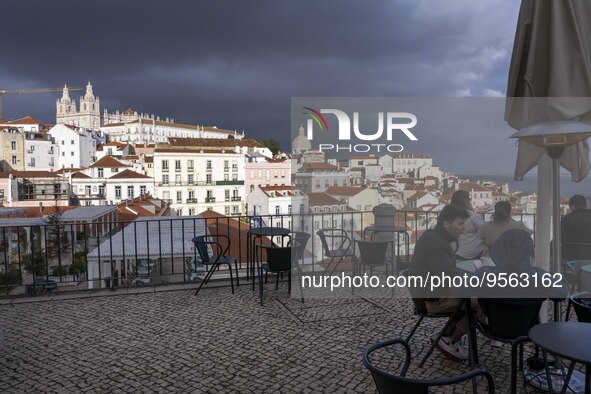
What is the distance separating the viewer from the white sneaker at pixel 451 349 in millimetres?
3785

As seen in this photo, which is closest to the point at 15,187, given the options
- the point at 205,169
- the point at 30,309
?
the point at 205,169

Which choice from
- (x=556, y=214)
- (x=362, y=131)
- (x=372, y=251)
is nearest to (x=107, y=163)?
(x=372, y=251)

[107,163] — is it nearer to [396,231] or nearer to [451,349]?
[396,231]

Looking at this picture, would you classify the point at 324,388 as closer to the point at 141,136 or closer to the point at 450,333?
the point at 450,333

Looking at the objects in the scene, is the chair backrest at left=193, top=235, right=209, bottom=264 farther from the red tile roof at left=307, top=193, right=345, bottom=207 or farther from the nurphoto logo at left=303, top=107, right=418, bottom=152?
the nurphoto logo at left=303, top=107, right=418, bottom=152

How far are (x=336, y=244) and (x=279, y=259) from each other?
1290 mm

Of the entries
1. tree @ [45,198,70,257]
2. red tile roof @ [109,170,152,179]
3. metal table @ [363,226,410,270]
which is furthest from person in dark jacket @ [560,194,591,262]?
red tile roof @ [109,170,152,179]

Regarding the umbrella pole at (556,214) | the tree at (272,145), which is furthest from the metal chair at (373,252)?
the tree at (272,145)

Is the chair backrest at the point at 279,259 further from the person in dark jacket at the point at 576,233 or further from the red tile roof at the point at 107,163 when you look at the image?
the red tile roof at the point at 107,163

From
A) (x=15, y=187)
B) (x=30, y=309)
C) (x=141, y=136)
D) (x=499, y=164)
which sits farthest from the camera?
(x=141, y=136)

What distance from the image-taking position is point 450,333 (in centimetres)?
387

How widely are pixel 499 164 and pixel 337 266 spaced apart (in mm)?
2605

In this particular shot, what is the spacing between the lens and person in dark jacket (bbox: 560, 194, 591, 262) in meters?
5.27

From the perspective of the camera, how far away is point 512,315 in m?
3.14
